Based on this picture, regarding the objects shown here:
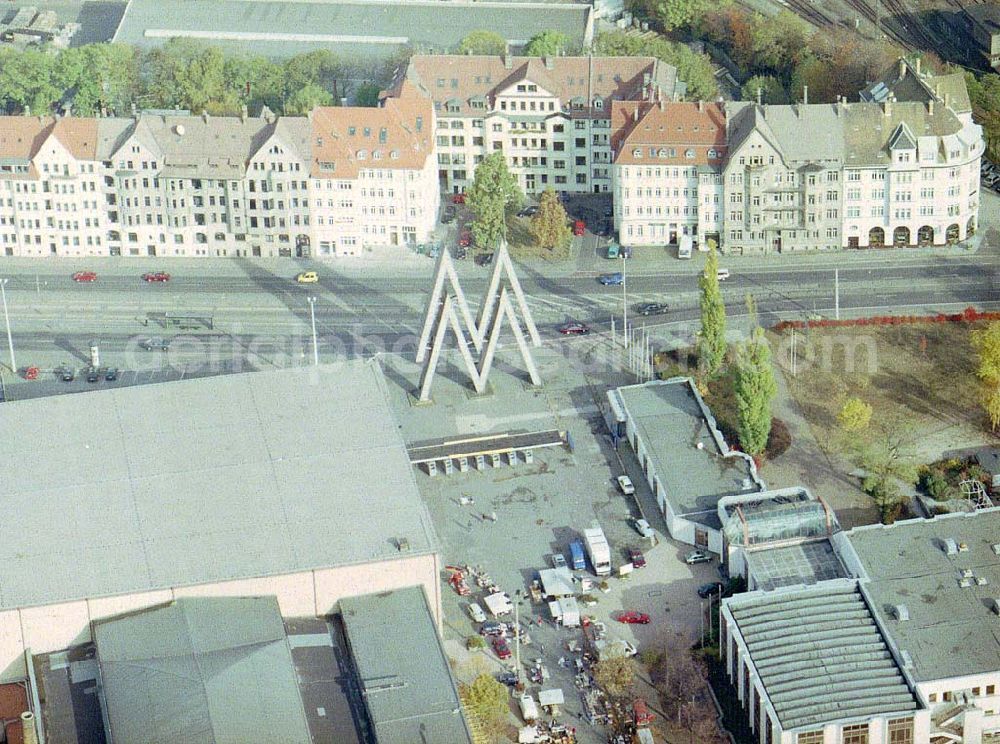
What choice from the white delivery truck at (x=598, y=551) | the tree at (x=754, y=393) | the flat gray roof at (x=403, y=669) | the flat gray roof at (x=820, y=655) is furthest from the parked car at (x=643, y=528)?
the flat gray roof at (x=403, y=669)

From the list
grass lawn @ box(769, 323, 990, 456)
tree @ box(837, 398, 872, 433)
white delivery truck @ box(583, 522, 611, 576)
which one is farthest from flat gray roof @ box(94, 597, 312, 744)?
grass lawn @ box(769, 323, 990, 456)

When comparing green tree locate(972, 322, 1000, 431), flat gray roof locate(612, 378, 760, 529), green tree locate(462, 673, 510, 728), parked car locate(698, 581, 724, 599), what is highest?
green tree locate(972, 322, 1000, 431)

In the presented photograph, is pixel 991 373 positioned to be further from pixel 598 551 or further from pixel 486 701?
pixel 486 701

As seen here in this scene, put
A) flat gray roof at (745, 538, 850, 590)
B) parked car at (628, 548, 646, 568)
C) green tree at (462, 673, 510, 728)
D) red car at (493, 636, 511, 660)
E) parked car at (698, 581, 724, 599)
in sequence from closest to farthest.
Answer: green tree at (462, 673, 510, 728) → red car at (493, 636, 511, 660) → flat gray roof at (745, 538, 850, 590) → parked car at (698, 581, 724, 599) → parked car at (628, 548, 646, 568)

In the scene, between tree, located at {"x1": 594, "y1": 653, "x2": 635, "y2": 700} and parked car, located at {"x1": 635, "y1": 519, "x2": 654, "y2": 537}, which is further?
parked car, located at {"x1": 635, "y1": 519, "x2": 654, "y2": 537}

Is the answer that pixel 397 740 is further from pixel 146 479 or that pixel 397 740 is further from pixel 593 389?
pixel 593 389

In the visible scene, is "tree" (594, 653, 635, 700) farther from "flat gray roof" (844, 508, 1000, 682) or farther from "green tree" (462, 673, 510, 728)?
"flat gray roof" (844, 508, 1000, 682)

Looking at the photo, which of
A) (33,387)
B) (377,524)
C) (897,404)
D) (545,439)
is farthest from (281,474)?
(897,404)

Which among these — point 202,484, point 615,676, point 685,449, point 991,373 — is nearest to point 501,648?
point 615,676
